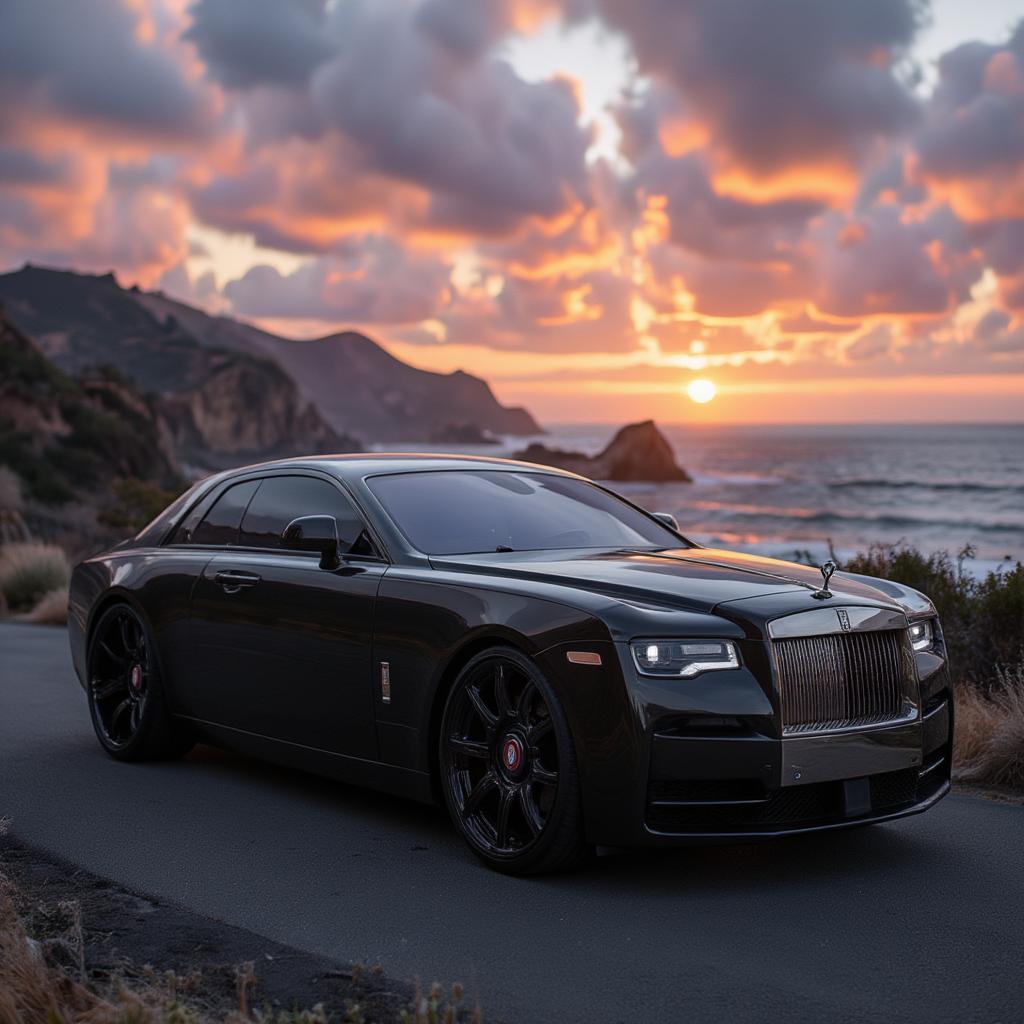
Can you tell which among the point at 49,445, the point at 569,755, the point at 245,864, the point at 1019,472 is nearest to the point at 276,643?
the point at 245,864

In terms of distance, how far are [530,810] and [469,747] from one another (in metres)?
0.39

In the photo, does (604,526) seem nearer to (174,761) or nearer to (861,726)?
(861,726)

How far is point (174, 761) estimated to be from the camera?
766 cm

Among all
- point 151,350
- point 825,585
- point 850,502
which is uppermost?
point 151,350

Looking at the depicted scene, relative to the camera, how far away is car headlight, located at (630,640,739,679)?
496 cm

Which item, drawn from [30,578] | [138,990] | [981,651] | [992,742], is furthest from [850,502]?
[138,990]

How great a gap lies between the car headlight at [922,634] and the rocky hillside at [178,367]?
256 feet

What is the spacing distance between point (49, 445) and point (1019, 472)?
72340 millimetres

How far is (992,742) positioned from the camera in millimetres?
7395

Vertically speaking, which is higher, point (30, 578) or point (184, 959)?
point (30, 578)

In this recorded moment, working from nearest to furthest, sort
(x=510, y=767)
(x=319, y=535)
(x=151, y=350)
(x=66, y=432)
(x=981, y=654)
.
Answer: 1. (x=510, y=767)
2. (x=319, y=535)
3. (x=981, y=654)
4. (x=66, y=432)
5. (x=151, y=350)

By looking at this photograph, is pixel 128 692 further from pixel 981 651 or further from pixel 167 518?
pixel 981 651

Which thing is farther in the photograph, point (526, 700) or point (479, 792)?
point (479, 792)

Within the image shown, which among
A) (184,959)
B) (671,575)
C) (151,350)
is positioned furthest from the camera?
(151,350)
